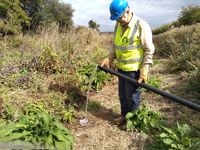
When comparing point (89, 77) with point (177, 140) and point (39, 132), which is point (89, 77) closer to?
point (39, 132)

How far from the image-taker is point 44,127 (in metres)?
4.52

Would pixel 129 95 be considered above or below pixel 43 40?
below

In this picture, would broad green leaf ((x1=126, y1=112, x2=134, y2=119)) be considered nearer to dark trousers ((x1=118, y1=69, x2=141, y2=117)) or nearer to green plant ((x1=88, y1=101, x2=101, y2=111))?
dark trousers ((x1=118, y1=69, x2=141, y2=117))

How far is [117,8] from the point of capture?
4840 mm

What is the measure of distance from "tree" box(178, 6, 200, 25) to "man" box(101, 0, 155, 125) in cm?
1445

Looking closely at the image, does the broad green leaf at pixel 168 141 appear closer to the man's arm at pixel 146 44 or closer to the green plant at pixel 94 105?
the man's arm at pixel 146 44

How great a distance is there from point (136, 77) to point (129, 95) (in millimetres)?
327

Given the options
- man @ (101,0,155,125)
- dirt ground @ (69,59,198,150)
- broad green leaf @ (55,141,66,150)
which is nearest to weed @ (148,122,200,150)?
dirt ground @ (69,59,198,150)

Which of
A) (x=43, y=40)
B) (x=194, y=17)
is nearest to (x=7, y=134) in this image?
(x=43, y=40)

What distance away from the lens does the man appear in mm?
4895

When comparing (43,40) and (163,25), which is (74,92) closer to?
(43,40)

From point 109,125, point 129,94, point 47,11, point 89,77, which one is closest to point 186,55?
point 89,77

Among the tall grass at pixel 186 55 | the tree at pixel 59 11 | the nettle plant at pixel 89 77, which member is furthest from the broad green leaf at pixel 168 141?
the tree at pixel 59 11

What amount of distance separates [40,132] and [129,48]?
1.81m
